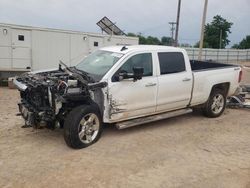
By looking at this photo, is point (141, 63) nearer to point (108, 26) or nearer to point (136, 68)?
point (136, 68)

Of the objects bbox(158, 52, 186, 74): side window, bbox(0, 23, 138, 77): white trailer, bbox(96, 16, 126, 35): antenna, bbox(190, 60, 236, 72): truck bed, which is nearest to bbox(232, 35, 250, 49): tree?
bbox(96, 16, 126, 35): antenna

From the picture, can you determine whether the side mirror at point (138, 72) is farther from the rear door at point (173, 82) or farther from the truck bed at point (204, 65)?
the truck bed at point (204, 65)

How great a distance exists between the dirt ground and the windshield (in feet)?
4.25

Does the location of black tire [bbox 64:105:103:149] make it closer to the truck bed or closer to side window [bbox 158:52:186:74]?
side window [bbox 158:52:186:74]

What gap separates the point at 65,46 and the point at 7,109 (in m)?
6.85

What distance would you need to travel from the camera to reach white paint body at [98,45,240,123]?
6.20m

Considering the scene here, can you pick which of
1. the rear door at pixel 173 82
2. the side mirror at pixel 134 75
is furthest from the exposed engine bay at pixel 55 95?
the rear door at pixel 173 82

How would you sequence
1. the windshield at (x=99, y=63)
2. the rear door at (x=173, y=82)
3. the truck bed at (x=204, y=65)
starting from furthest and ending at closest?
the truck bed at (x=204, y=65)
the rear door at (x=173, y=82)
the windshield at (x=99, y=63)

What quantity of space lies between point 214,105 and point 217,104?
0.42 feet

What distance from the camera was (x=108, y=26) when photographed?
19.0 meters

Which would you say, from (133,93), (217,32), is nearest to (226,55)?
(217,32)

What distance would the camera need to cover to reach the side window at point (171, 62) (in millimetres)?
7062

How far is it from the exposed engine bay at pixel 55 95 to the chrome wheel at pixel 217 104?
11.7ft

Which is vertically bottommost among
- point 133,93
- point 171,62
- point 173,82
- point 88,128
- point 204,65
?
point 88,128
